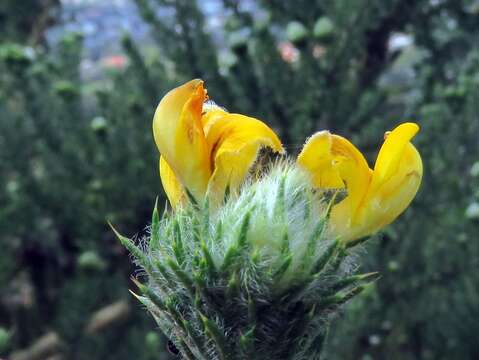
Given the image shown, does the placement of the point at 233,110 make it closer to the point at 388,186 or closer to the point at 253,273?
the point at 388,186

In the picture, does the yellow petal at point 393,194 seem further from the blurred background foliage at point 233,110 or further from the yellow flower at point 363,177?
the blurred background foliage at point 233,110

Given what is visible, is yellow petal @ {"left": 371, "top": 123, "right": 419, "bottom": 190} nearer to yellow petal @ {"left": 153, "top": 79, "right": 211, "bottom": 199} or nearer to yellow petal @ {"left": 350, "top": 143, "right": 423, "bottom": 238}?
Result: yellow petal @ {"left": 350, "top": 143, "right": 423, "bottom": 238}

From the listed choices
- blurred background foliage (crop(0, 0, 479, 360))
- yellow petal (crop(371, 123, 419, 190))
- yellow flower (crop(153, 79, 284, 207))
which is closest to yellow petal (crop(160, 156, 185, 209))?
yellow flower (crop(153, 79, 284, 207))

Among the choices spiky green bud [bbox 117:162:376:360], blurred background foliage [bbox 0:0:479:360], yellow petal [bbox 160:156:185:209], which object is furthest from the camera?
blurred background foliage [bbox 0:0:479:360]

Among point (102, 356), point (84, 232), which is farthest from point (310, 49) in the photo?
point (102, 356)

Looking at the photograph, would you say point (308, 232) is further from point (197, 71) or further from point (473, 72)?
point (473, 72)

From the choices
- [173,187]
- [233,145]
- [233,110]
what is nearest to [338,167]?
[233,145]
